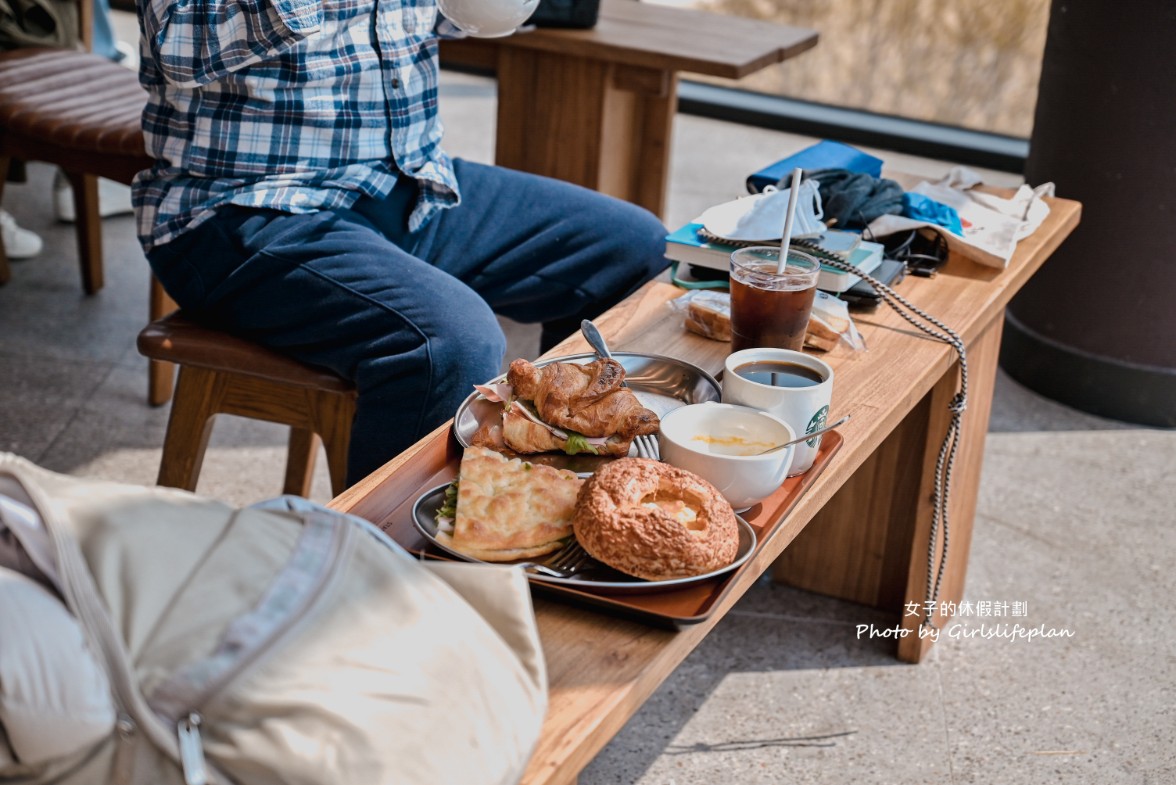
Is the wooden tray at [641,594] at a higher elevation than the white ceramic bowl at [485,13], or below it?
below

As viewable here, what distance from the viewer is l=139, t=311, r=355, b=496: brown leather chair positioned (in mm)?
1671

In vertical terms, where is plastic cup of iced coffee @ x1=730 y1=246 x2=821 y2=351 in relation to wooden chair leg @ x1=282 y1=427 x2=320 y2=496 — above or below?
above

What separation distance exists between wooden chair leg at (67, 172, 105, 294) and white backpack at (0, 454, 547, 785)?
87.8 inches

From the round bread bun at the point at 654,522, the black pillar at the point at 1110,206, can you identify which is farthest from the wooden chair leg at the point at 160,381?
the black pillar at the point at 1110,206

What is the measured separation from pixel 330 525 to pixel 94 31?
3.03 m

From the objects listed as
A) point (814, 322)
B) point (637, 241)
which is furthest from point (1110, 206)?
point (814, 322)

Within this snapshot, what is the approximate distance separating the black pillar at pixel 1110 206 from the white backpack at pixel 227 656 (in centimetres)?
228

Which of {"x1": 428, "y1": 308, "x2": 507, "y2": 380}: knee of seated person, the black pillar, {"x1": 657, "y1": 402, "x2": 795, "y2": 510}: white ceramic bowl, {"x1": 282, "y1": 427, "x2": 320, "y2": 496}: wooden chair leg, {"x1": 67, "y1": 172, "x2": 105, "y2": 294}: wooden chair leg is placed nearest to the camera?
{"x1": 657, "y1": 402, "x2": 795, "y2": 510}: white ceramic bowl

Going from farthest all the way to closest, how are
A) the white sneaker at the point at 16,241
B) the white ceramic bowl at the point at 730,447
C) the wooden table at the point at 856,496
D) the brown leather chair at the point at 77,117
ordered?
Answer: 1. the white sneaker at the point at 16,241
2. the brown leather chair at the point at 77,117
3. the white ceramic bowl at the point at 730,447
4. the wooden table at the point at 856,496

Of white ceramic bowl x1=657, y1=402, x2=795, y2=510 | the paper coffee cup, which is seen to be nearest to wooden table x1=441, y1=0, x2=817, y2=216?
the paper coffee cup

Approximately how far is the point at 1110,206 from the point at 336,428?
1802mm

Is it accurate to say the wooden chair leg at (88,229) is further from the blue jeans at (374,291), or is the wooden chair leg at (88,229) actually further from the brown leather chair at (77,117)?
the blue jeans at (374,291)

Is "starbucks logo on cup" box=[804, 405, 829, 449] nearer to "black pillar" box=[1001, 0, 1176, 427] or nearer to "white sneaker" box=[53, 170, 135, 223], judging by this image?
"black pillar" box=[1001, 0, 1176, 427]

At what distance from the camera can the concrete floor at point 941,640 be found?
1744 millimetres
